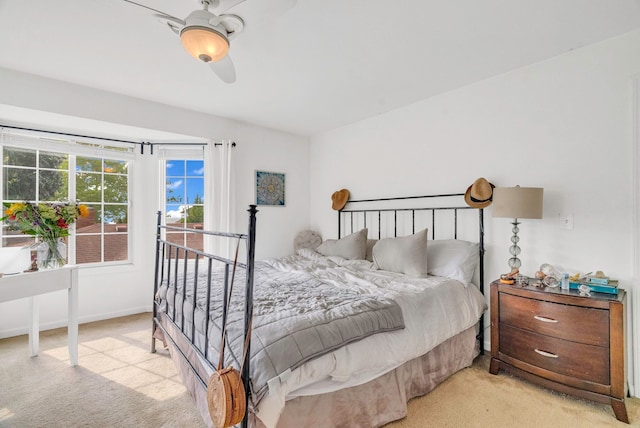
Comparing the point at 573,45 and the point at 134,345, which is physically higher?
the point at 573,45

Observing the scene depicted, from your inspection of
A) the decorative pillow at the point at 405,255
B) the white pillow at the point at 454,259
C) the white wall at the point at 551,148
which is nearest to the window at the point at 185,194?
the decorative pillow at the point at 405,255

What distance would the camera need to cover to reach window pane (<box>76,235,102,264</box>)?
133 inches

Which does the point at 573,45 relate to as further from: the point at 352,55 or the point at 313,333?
the point at 313,333

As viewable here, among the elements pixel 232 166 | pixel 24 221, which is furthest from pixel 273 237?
pixel 24 221

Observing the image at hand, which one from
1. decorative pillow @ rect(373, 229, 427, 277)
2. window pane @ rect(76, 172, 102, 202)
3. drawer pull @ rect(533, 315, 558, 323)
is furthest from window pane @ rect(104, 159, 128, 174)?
drawer pull @ rect(533, 315, 558, 323)

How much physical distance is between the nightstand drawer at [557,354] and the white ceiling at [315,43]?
2034mm

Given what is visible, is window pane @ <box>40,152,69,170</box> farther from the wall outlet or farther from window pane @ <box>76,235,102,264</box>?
the wall outlet

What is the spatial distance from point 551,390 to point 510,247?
A: 101 centimetres

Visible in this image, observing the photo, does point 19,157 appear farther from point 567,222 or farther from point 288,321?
point 567,222

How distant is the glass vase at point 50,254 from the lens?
2305 mm

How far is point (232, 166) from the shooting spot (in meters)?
3.65

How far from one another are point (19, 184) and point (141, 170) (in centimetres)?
111

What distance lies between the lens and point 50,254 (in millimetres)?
2338

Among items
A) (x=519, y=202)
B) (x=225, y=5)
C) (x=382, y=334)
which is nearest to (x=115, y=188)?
(x=225, y=5)
